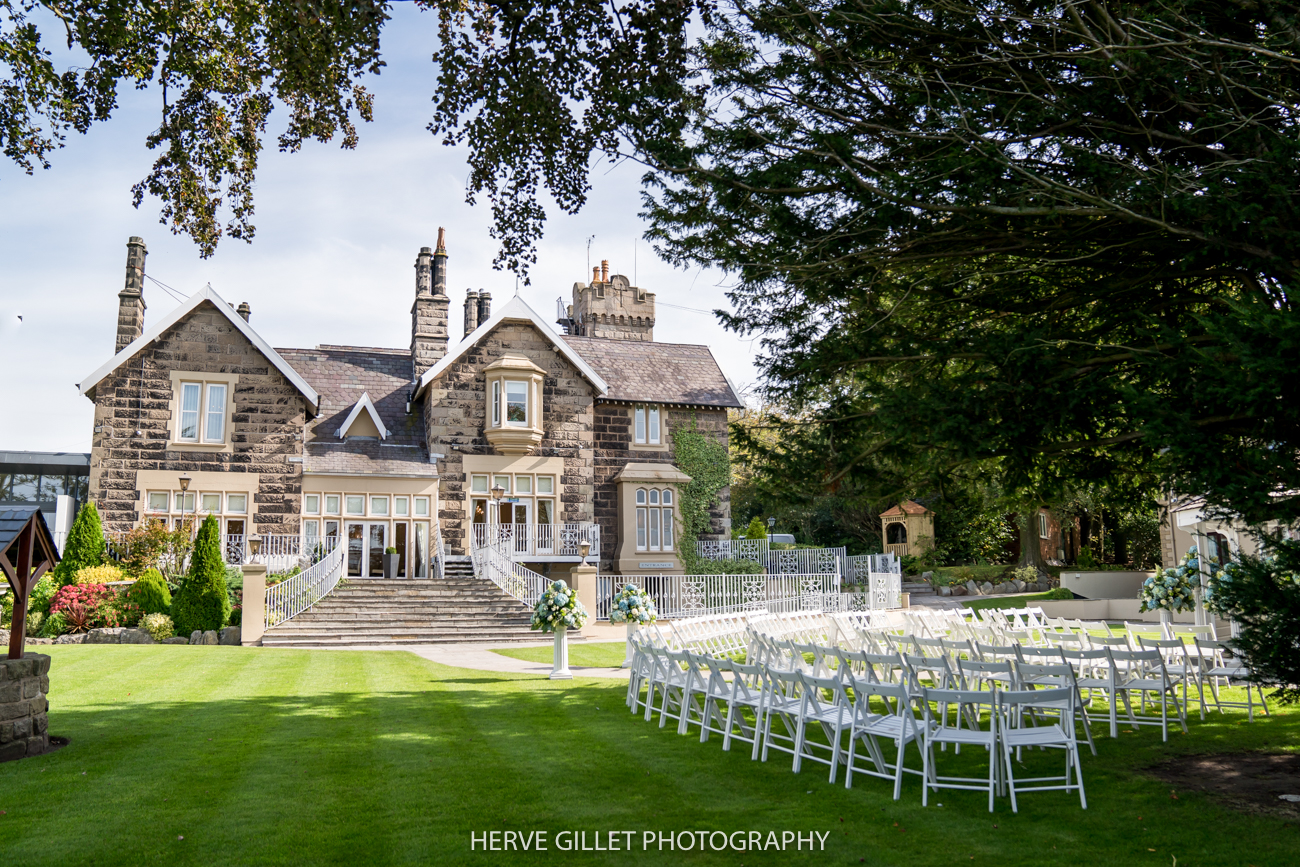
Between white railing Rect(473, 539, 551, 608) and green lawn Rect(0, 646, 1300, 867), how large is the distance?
11304mm

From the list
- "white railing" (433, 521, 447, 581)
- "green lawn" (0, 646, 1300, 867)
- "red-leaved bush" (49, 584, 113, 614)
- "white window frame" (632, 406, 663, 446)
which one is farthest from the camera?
"white window frame" (632, 406, 663, 446)

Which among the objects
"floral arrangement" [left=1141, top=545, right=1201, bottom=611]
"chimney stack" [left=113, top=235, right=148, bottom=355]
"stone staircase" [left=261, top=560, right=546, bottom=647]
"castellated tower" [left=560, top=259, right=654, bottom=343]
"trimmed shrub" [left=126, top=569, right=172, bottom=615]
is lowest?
"stone staircase" [left=261, top=560, right=546, bottom=647]

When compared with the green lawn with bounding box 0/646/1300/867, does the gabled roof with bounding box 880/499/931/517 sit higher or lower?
higher

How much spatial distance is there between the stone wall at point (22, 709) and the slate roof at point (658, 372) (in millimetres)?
20448

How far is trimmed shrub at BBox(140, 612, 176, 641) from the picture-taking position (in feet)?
61.2

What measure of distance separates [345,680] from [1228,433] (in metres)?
11.3

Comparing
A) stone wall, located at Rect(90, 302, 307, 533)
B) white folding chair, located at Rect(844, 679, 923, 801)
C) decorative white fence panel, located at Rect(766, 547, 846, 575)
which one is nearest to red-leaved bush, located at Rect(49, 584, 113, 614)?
stone wall, located at Rect(90, 302, 307, 533)

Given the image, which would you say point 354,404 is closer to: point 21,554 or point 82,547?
point 82,547

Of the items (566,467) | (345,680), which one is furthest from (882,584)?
(345,680)

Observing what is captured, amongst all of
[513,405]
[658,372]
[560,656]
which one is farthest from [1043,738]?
[658,372]

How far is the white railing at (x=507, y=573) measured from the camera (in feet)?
71.1

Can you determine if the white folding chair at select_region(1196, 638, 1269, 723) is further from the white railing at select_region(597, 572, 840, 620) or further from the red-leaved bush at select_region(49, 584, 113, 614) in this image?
the red-leaved bush at select_region(49, 584, 113, 614)

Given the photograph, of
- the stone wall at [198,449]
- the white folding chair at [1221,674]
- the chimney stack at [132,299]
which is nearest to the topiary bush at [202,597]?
the stone wall at [198,449]

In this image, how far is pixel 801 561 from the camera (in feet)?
89.1
